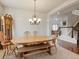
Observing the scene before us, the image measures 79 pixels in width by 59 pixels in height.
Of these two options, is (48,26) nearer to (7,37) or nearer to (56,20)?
(56,20)

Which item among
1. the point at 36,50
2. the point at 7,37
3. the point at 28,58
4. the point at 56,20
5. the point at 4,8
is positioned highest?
the point at 4,8

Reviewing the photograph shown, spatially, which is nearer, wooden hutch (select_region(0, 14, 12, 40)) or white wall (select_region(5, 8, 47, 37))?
wooden hutch (select_region(0, 14, 12, 40))

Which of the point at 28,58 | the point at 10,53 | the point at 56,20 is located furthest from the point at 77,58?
the point at 56,20

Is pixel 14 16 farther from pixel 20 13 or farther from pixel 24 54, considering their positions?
pixel 24 54

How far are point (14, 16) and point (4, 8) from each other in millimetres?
941

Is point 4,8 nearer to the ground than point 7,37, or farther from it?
farther from it

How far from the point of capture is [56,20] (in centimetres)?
897

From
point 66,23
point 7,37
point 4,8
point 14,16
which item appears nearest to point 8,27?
point 7,37

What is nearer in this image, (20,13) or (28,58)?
(28,58)

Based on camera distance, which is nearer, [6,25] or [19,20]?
[6,25]

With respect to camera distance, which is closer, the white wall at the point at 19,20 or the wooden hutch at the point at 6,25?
the wooden hutch at the point at 6,25

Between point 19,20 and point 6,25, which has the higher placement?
point 19,20

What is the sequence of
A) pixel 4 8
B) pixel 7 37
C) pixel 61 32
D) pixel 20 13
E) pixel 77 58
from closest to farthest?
pixel 77 58 < pixel 7 37 < pixel 4 8 < pixel 20 13 < pixel 61 32

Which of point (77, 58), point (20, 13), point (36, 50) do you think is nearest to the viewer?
point (77, 58)
